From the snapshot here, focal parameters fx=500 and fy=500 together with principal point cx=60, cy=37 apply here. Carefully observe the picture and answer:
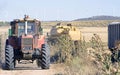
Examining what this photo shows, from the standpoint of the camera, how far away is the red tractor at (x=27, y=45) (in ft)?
79.6

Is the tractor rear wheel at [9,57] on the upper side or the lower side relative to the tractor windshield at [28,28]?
lower

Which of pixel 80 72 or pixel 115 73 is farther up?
pixel 115 73

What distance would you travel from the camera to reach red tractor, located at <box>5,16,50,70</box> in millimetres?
24266

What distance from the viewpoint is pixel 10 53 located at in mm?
24188

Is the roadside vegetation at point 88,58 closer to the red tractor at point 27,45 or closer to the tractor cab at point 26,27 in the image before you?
the red tractor at point 27,45

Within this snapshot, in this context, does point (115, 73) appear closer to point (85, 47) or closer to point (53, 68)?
point (53, 68)

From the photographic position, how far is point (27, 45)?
80.0 feet

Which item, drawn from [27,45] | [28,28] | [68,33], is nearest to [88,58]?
[27,45]

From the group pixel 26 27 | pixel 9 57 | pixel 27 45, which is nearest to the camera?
pixel 9 57

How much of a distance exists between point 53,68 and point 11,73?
2966 mm

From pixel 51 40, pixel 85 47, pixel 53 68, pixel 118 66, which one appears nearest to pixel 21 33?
pixel 53 68

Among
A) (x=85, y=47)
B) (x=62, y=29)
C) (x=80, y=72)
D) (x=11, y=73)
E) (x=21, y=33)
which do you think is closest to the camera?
(x=80, y=72)

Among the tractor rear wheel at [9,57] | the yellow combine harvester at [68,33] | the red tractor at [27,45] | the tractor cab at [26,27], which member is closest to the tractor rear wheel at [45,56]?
the red tractor at [27,45]

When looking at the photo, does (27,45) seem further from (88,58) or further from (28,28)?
(88,58)
